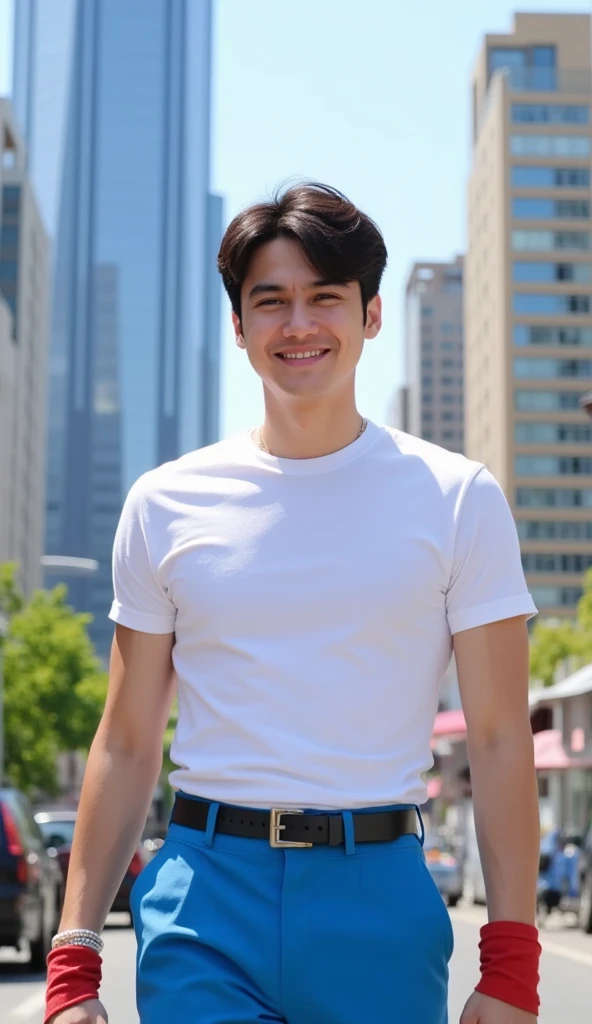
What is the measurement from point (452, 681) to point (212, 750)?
12957cm

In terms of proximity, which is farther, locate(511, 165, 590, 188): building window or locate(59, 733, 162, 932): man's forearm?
locate(511, 165, 590, 188): building window

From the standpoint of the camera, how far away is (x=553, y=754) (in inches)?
1630

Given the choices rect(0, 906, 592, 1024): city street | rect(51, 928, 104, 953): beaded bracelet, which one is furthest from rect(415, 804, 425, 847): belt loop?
rect(0, 906, 592, 1024): city street

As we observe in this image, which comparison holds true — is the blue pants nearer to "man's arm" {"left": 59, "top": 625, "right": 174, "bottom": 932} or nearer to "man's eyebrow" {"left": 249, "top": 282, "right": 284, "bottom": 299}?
"man's arm" {"left": 59, "top": 625, "right": 174, "bottom": 932}

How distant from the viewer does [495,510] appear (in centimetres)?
325

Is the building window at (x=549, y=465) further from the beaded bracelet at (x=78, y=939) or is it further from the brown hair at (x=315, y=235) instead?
the beaded bracelet at (x=78, y=939)

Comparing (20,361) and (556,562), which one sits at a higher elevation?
(20,361)

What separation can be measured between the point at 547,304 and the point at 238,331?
123368mm

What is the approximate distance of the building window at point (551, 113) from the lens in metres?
125

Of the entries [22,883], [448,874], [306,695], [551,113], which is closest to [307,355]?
[306,695]

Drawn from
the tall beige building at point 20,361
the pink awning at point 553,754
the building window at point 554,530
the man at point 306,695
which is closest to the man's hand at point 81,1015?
the man at point 306,695

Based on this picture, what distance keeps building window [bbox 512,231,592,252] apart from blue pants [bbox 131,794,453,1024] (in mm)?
123710

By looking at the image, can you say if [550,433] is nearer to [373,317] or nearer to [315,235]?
[373,317]

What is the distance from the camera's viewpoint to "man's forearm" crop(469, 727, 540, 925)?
9.93 ft
